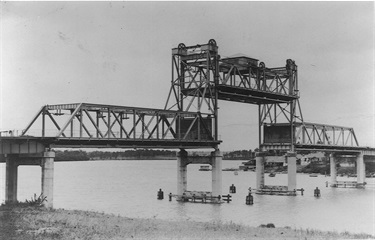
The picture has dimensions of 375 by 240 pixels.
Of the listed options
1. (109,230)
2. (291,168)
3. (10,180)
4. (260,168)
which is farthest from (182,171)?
(109,230)

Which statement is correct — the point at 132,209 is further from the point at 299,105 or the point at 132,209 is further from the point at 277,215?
the point at 299,105

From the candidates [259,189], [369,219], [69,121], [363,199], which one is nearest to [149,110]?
[69,121]

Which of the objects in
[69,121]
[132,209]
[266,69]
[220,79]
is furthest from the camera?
[266,69]

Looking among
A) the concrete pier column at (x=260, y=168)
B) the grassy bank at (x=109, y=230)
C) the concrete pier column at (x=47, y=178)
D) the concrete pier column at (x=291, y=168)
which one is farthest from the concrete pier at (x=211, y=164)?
the grassy bank at (x=109, y=230)

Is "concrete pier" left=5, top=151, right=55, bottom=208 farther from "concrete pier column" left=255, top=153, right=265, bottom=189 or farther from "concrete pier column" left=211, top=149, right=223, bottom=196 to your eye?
"concrete pier column" left=255, top=153, right=265, bottom=189

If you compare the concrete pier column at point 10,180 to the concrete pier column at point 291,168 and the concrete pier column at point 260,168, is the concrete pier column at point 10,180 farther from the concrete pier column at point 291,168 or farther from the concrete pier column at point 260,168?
the concrete pier column at point 260,168
